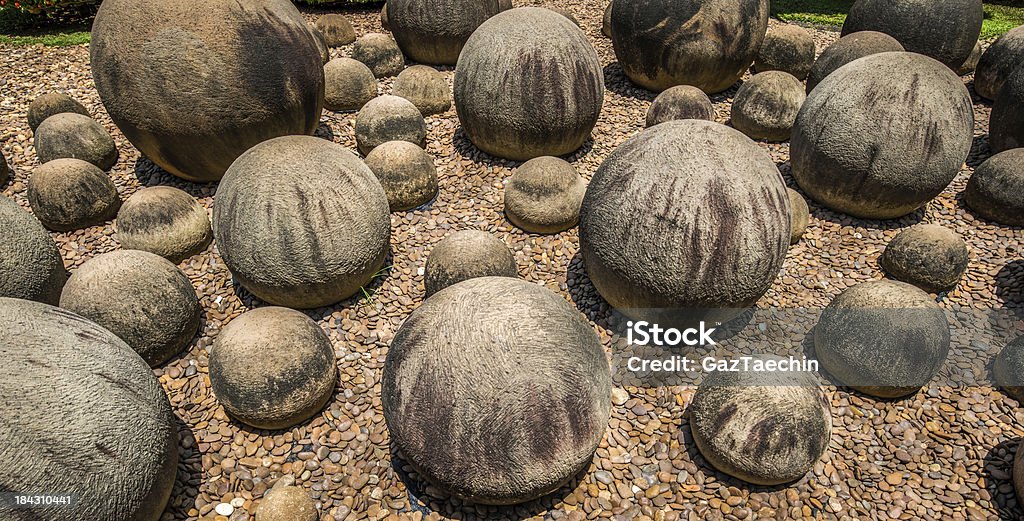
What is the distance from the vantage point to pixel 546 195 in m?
6.79

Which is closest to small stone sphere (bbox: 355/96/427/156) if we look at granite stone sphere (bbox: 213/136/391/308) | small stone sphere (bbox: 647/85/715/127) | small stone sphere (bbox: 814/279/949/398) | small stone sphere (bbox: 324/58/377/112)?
small stone sphere (bbox: 324/58/377/112)

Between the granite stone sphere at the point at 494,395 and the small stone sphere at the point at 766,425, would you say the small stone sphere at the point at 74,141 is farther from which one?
the small stone sphere at the point at 766,425

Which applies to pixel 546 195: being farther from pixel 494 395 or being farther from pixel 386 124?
pixel 494 395

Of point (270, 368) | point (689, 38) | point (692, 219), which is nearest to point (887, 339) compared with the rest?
point (692, 219)

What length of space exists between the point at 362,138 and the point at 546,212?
9.99ft

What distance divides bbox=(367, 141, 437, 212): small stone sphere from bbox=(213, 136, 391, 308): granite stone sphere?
1.27 meters

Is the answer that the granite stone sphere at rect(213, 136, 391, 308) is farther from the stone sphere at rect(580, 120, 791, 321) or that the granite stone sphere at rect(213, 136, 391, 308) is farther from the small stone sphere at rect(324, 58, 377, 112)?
the small stone sphere at rect(324, 58, 377, 112)

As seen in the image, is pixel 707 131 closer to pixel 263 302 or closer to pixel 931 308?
pixel 931 308

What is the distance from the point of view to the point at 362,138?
8.15m

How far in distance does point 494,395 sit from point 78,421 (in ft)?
8.52

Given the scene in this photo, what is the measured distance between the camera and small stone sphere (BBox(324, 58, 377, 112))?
925 cm

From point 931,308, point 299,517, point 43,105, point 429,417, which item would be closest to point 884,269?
point 931,308

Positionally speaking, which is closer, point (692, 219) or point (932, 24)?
point (692, 219)

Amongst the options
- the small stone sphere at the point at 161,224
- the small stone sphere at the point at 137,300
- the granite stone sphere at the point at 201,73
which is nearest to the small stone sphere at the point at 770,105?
the granite stone sphere at the point at 201,73
